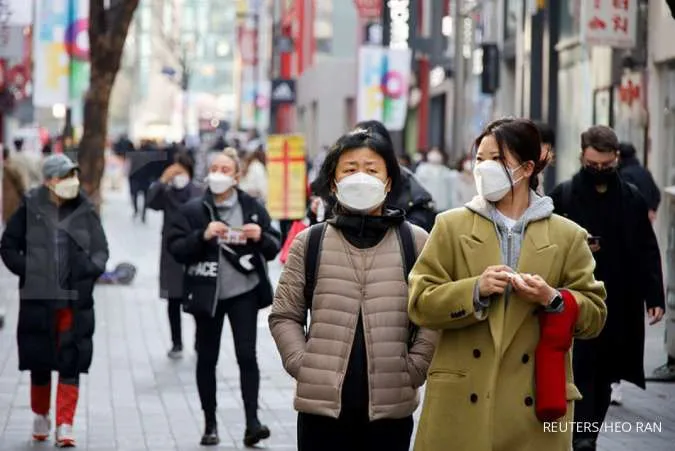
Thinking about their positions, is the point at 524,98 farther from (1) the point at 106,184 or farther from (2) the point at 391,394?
(1) the point at 106,184

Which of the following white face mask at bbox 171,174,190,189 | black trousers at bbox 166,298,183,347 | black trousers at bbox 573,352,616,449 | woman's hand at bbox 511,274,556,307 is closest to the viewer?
woman's hand at bbox 511,274,556,307

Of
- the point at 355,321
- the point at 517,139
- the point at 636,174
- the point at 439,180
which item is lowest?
the point at 439,180

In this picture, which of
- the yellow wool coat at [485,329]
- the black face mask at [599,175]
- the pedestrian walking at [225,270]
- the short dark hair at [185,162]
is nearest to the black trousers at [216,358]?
the pedestrian walking at [225,270]

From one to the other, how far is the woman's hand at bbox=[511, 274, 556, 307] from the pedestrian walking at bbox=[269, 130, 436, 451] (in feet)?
2.59

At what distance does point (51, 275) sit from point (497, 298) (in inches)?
208

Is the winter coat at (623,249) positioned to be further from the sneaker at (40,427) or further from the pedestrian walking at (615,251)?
the sneaker at (40,427)

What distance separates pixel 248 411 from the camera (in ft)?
34.5

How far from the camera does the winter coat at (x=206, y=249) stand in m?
10.7

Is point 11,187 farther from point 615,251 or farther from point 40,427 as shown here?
point 615,251

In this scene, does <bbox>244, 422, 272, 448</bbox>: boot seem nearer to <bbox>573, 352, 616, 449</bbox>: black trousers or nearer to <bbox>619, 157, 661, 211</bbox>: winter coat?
<bbox>573, 352, 616, 449</bbox>: black trousers

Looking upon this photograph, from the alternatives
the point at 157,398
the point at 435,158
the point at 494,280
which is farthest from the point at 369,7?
the point at 494,280

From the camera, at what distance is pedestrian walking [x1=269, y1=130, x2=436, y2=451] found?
6.37 m

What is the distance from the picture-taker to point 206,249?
10875 millimetres

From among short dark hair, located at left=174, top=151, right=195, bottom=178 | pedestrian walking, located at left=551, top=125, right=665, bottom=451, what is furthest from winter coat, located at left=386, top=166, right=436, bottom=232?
short dark hair, located at left=174, top=151, right=195, bottom=178
